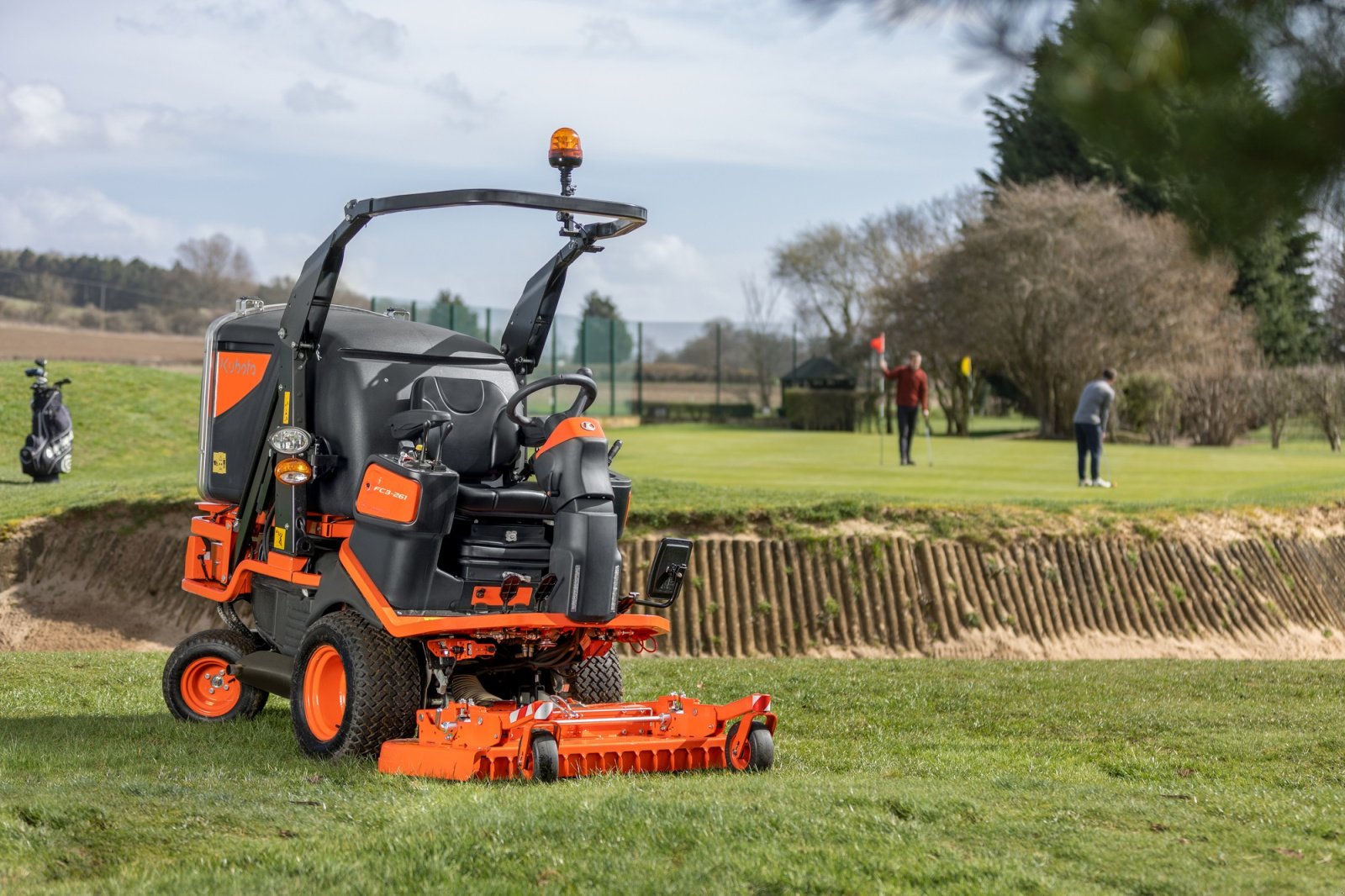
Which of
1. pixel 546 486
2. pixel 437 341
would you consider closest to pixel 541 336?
pixel 437 341

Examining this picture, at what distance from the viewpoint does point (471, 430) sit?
7082 mm

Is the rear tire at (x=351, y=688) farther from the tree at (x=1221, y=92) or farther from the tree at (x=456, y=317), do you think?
the tree at (x=456, y=317)

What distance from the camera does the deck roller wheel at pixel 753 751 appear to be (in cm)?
665

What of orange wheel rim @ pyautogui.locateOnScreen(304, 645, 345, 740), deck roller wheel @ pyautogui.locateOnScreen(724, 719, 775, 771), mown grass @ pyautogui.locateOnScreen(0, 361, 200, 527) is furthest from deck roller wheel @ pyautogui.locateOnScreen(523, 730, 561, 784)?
mown grass @ pyautogui.locateOnScreen(0, 361, 200, 527)

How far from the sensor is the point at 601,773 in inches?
252

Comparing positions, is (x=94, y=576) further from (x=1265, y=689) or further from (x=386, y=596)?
(x=1265, y=689)

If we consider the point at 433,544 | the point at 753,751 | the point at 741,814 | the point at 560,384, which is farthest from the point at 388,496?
the point at 741,814

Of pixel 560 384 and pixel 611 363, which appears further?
pixel 611 363

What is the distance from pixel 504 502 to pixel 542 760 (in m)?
1.25

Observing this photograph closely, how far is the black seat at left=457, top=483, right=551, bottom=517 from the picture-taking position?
6.72 m

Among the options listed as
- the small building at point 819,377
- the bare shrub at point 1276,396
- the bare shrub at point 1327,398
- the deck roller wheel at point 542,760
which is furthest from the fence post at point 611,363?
the deck roller wheel at point 542,760

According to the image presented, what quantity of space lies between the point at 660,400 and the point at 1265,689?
33.9 m

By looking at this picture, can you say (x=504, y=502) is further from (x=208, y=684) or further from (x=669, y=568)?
(x=208, y=684)

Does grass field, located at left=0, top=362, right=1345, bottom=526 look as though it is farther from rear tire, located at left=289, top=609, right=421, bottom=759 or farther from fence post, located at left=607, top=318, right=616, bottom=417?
rear tire, located at left=289, top=609, right=421, bottom=759
